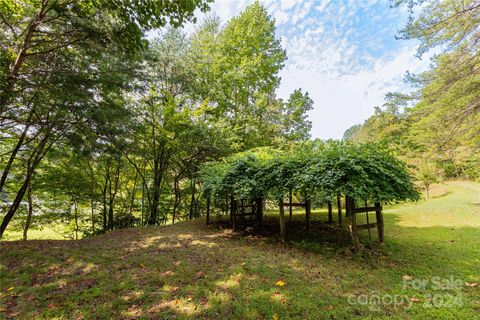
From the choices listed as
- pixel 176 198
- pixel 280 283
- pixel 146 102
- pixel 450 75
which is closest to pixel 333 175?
pixel 280 283

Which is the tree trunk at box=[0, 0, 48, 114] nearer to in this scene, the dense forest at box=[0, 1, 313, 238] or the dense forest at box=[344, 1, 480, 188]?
the dense forest at box=[0, 1, 313, 238]

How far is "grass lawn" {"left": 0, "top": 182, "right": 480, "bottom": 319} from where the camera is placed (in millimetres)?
2834

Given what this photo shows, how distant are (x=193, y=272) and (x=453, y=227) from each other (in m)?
9.23

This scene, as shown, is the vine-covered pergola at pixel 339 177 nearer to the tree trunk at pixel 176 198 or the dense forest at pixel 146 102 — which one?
the dense forest at pixel 146 102

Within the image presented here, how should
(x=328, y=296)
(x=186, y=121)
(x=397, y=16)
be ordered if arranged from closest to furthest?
(x=328, y=296) → (x=397, y=16) → (x=186, y=121)

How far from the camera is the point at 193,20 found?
4184 mm

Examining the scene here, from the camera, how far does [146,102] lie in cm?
1031

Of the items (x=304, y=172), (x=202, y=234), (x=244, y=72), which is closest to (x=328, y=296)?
(x=304, y=172)

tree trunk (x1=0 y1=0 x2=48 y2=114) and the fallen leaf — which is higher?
tree trunk (x1=0 y1=0 x2=48 y2=114)

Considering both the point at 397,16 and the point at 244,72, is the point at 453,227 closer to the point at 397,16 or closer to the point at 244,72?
the point at 397,16

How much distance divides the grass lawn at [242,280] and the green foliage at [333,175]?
54.5 inches

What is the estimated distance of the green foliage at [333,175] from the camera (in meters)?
4.40

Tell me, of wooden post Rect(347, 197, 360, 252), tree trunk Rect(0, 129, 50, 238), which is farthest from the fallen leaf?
tree trunk Rect(0, 129, 50, 238)

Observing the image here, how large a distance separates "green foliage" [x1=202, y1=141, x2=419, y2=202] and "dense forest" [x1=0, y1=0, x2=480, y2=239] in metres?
1.07
